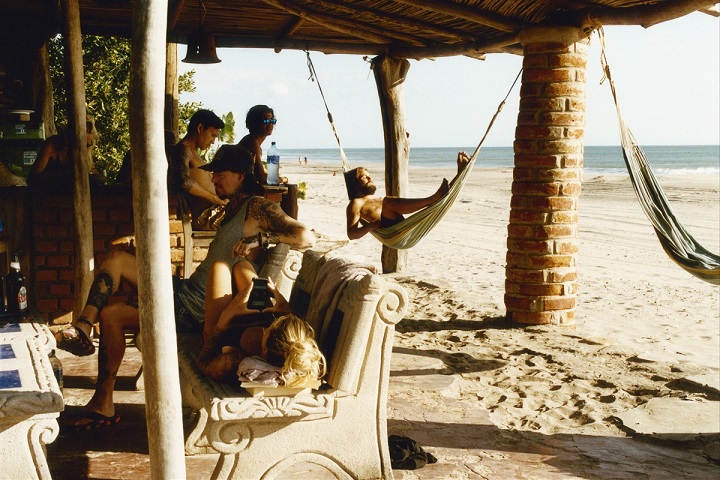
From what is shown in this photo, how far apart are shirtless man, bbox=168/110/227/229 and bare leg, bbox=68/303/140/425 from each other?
1.49 meters

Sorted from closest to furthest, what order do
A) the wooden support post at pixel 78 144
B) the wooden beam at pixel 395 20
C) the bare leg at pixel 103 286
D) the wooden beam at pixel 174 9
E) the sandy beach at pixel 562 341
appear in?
the bare leg at pixel 103 286 < the sandy beach at pixel 562 341 < the wooden support post at pixel 78 144 < the wooden beam at pixel 174 9 < the wooden beam at pixel 395 20

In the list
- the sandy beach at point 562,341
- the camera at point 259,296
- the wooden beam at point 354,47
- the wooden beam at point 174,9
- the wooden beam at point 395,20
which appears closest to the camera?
the camera at point 259,296

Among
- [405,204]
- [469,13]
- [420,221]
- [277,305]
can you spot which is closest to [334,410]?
[277,305]

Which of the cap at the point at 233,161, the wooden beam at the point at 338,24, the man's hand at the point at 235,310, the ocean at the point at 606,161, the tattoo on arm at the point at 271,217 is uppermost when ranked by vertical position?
the ocean at the point at 606,161

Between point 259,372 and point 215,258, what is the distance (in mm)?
890

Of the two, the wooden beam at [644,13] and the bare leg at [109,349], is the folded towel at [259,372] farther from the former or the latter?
the wooden beam at [644,13]

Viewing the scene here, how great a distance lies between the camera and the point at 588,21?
5379mm

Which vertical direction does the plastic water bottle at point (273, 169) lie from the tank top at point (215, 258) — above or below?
above

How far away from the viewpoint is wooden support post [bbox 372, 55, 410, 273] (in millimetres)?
7914

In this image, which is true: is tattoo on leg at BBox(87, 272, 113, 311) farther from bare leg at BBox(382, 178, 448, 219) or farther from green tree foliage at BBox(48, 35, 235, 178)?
green tree foliage at BBox(48, 35, 235, 178)

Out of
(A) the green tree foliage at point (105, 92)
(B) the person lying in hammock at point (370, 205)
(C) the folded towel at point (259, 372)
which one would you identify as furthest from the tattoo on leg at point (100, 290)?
(A) the green tree foliage at point (105, 92)

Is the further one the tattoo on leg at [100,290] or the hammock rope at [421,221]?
the hammock rope at [421,221]

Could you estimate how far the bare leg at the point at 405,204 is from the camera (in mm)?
5332

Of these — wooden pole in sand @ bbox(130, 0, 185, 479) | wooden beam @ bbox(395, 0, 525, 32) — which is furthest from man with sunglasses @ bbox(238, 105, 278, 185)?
wooden pole in sand @ bbox(130, 0, 185, 479)
